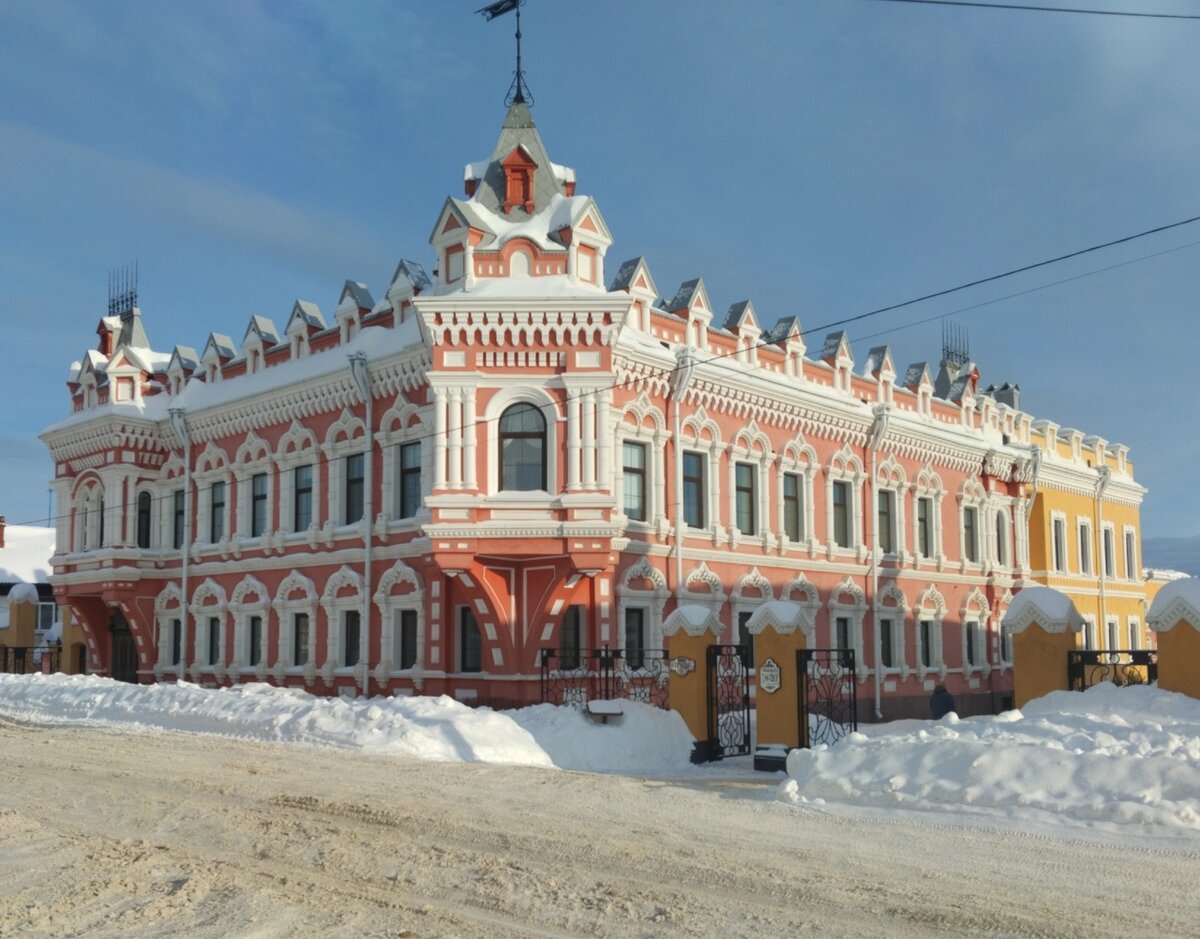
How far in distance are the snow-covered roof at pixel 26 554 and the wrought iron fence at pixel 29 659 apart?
9.92m

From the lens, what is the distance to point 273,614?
26562mm

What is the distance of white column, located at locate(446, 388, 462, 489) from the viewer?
2070cm

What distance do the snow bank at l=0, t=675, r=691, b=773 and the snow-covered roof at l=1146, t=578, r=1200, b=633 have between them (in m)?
6.91

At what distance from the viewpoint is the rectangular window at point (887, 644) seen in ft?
97.5

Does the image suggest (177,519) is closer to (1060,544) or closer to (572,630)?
(572,630)

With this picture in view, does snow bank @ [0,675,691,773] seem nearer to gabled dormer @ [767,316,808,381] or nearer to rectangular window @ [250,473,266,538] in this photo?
rectangular window @ [250,473,266,538]

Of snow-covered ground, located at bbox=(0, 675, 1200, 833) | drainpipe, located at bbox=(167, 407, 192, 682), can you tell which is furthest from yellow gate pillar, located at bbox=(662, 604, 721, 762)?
drainpipe, located at bbox=(167, 407, 192, 682)

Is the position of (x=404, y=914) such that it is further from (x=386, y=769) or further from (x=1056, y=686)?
(x=1056, y=686)

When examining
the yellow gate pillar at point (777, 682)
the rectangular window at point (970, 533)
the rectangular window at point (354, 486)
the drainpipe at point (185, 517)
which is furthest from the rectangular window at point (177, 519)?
the rectangular window at point (970, 533)

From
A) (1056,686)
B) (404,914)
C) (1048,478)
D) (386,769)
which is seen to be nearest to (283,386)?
(386,769)

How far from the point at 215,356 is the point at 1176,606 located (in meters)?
22.3

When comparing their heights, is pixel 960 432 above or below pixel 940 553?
above

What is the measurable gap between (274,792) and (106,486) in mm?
19151

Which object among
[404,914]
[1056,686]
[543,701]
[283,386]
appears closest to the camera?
[404,914]
